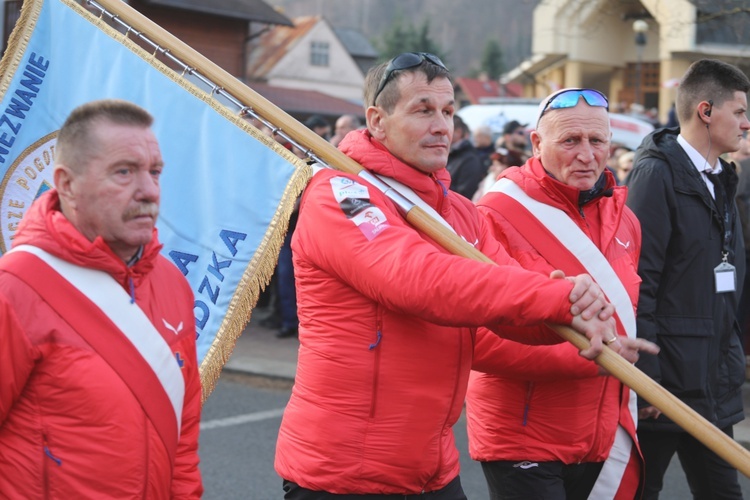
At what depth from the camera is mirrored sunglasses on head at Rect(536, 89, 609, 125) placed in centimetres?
376

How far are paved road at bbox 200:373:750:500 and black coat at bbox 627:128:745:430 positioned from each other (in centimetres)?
188

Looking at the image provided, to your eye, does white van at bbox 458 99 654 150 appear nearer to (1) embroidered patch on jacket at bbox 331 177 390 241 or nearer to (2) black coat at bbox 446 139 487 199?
(2) black coat at bbox 446 139 487 199

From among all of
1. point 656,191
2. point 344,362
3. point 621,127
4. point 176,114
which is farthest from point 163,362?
point 621,127

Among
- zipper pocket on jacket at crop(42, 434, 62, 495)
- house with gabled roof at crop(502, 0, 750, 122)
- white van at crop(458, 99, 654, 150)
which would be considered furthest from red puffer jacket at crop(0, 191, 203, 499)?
house with gabled roof at crop(502, 0, 750, 122)

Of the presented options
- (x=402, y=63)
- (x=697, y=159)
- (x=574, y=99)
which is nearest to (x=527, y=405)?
(x=574, y=99)

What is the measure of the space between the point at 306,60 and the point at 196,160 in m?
56.5

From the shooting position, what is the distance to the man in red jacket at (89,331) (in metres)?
2.37

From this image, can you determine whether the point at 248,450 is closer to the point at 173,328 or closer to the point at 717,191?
the point at 717,191

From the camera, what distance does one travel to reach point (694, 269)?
4.23m

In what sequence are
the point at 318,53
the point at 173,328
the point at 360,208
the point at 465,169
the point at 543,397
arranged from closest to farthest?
1. the point at 173,328
2. the point at 360,208
3. the point at 543,397
4. the point at 465,169
5. the point at 318,53

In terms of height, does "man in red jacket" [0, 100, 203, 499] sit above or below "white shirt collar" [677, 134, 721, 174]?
below

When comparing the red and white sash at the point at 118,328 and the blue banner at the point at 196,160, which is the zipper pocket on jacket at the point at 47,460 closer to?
the red and white sash at the point at 118,328

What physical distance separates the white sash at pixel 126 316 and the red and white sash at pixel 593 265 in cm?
159

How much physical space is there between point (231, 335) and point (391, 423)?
65cm
